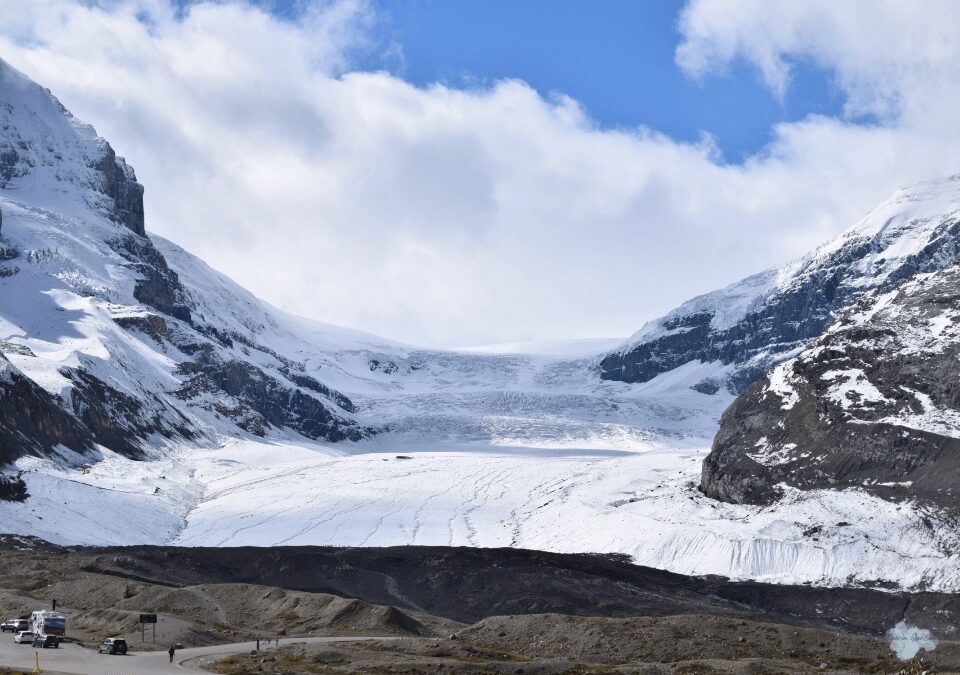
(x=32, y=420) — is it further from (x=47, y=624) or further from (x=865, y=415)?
(x=865, y=415)

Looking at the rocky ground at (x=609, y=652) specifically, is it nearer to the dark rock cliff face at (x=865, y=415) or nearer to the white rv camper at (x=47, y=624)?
the white rv camper at (x=47, y=624)

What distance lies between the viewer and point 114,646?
6444 centimetres

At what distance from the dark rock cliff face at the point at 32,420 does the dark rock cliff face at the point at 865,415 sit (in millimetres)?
83051

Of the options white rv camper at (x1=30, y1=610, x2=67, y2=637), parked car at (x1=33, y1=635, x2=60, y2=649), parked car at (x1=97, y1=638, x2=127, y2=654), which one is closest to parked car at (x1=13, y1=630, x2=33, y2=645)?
white rv camper at (x1=30, y1=610, x2=67, y2=637)

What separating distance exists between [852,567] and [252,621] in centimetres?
5468

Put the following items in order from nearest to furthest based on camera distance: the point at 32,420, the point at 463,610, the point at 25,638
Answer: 1. the point at 25,638
2. the point at 463,610
3. the point at 32,420

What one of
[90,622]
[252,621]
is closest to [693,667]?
[252,621]

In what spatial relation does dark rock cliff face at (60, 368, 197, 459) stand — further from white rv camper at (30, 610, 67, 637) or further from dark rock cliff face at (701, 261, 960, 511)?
white rv camper at (30, 610, 67, 637)

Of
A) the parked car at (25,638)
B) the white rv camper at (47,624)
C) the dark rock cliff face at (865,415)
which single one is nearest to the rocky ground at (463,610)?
the white rv camper at (47,624)

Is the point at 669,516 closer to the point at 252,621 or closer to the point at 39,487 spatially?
the point at 252,621

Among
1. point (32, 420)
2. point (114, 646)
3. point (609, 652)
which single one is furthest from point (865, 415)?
point (32, 420)

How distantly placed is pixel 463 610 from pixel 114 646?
41770mm

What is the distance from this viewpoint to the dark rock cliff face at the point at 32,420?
494ft

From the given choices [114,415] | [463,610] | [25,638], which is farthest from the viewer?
[114,415]
